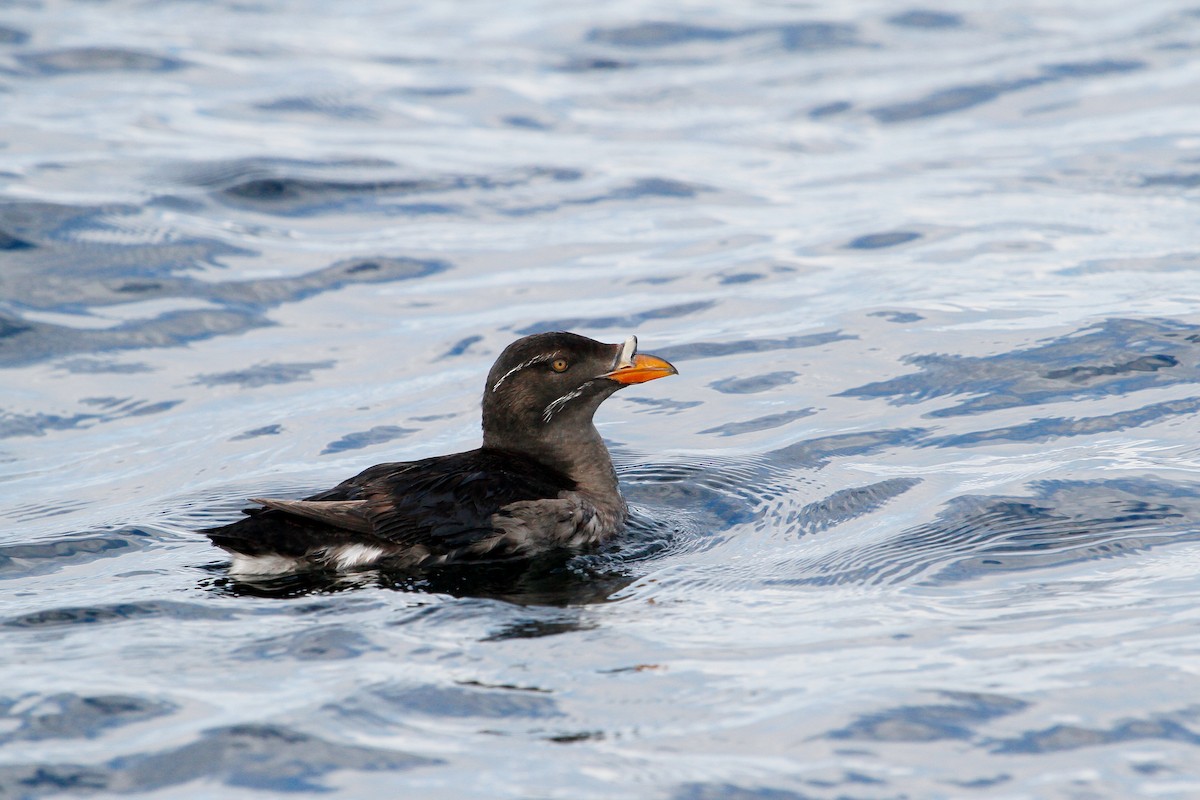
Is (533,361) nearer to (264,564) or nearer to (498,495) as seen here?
(498,495)

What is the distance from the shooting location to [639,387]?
385 inches

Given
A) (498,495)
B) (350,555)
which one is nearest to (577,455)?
(498,495)

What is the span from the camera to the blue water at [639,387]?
4828 mm

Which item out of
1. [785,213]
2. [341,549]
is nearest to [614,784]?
[341,549]

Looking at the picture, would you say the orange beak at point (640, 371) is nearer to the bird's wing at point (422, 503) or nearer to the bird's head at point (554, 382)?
the bird's head at point (554, 382)

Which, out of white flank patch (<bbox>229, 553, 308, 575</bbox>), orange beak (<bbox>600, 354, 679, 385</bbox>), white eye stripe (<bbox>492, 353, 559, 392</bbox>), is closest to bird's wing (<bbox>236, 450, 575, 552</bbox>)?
white flank patch (<bbox>229, 553, 308, 575</bbox>)

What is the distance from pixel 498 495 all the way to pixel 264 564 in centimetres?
101

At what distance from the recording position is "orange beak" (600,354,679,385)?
709 centimetres

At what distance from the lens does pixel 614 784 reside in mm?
4480

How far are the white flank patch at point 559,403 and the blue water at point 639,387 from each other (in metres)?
0.72

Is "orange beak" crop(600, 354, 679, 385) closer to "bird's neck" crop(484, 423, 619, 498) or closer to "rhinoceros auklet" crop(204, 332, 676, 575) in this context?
"rhinoceros auklet" crop(204, 332, 676, 575)

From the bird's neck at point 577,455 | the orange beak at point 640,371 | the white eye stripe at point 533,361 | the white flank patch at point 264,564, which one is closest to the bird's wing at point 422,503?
the white flank patch at point 264,564

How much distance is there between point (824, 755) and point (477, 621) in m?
1.59

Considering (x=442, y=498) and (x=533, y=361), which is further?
(x=533, y=361)
